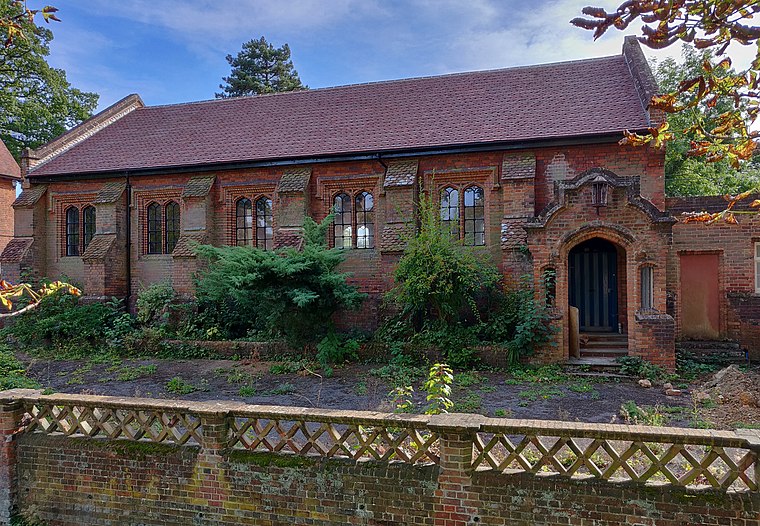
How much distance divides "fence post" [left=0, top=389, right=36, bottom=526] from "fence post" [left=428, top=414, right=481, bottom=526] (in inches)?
181

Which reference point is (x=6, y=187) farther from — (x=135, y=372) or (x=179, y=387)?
(x=179, y=387)

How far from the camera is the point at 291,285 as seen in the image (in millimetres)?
12297

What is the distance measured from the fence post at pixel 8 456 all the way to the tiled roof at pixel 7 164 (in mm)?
28224

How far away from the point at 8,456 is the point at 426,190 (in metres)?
11.8

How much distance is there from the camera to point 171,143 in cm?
1844

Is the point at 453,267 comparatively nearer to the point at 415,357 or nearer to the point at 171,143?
the point at 415,357

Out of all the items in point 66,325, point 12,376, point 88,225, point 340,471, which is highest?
point 88,225

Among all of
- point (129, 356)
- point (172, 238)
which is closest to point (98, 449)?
point (129, 356)

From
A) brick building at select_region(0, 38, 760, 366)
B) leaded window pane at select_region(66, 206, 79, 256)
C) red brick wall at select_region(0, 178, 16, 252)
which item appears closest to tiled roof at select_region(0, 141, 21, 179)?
red brick wall at select_region(0, 178, 16, 252)

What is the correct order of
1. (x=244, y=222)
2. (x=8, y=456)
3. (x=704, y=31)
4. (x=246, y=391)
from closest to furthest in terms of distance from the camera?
(x=704, y=31)
(x=8, y=456)
(x=246, y=391)
(x=244, y=222)

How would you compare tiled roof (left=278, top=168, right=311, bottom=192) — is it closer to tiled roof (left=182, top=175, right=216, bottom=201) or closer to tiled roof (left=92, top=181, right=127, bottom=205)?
tiled roof (left=182, top=175, right=216, bottom=201)

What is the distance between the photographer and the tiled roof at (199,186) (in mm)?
16266

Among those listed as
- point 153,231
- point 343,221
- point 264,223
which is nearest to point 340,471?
point 343,221

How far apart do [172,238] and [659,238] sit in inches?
617
